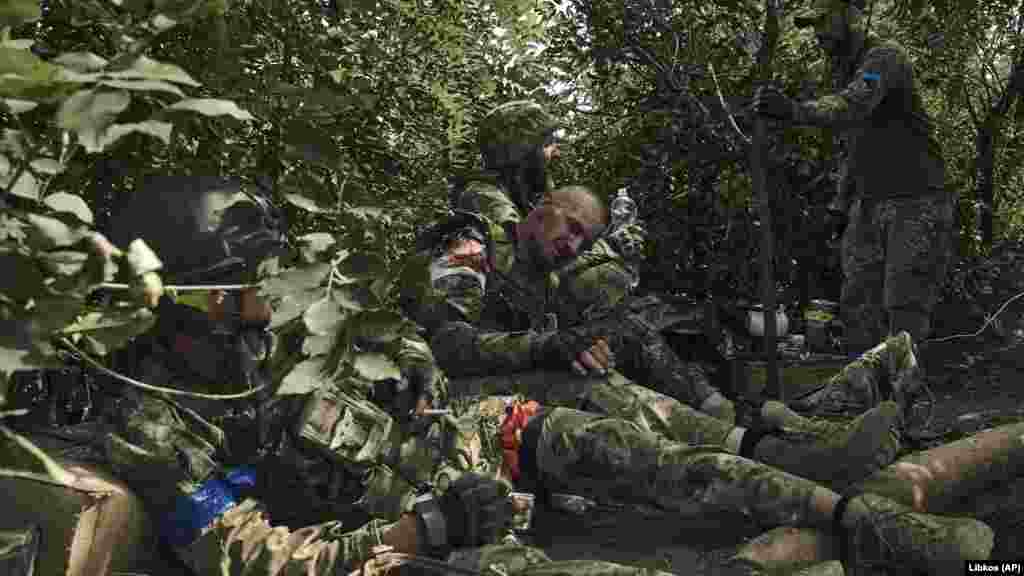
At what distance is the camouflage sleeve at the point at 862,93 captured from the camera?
18.1ft

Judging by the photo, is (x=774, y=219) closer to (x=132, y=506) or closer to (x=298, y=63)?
(x=298, y=63)

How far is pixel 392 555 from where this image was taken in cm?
296

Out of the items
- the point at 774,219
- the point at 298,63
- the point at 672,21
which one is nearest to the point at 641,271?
the point at 774,219

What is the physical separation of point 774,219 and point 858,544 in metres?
5.45

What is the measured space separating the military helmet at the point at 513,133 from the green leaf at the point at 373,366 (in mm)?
3314

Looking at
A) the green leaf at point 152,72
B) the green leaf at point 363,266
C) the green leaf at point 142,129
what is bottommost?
the green leaf at point 363,266

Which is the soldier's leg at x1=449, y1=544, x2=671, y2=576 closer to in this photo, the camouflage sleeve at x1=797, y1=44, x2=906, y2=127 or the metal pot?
the camouflage sleeve at x1=797, y1=44, x2=906, y2=127

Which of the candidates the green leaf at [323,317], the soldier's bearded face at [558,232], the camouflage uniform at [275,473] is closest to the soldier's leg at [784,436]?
the soldier's bearded face at [558,232]

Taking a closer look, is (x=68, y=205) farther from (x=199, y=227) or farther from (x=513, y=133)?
(x=513, y=133)

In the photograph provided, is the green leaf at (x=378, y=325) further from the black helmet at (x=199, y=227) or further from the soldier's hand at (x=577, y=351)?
the soldier's hand at (x=577, y=351)

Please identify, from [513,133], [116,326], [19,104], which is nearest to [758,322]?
[513,133]

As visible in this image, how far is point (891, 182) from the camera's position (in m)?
5.85

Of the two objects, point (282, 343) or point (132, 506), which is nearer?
point (282, 343)

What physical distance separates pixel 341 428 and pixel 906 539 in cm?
158
